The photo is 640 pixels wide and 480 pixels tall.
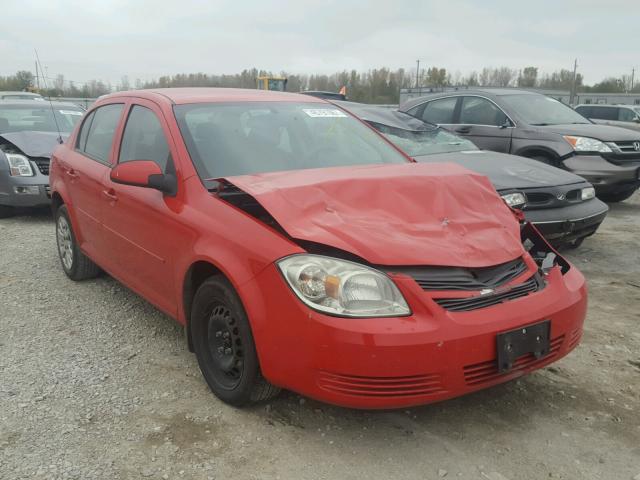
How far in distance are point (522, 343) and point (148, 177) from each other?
2.07 m

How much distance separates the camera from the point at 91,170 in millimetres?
4238

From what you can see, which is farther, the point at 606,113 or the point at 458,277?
the point at 606,113

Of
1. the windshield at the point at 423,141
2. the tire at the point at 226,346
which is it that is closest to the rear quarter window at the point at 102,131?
the tire at the point at 226,346

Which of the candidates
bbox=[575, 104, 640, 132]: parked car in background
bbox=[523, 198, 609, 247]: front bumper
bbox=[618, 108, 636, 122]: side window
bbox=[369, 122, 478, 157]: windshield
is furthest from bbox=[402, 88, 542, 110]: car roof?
bbox=[618, 108, 636, 122]: side window

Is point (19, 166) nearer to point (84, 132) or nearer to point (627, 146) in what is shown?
point (84, 132)

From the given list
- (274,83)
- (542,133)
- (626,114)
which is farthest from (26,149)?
(274,83)

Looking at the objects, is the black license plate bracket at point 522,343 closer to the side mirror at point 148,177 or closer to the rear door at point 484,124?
the side mirror at point 148,177

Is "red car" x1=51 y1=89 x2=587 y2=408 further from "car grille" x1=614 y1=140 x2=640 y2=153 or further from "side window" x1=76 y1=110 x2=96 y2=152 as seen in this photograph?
"car grille" x1=614 y1=140 x2=640 y2=153

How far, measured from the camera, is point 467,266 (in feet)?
8.40

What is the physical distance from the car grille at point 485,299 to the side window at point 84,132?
11.2 feet

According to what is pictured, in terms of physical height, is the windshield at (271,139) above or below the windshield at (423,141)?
above

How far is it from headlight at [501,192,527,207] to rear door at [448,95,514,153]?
297 cm

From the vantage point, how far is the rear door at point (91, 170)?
4.13m

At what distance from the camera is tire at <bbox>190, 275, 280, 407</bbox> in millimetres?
2660
